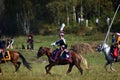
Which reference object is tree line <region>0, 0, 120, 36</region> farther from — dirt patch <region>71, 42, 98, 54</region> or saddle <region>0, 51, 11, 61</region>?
saddle <region>0, 51, 11, 61</region>

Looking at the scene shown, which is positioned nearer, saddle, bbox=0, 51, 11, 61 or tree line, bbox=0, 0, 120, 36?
saddle, bbox=0, 51, 11, 61

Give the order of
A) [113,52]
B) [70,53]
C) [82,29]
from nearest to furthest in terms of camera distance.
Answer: [70,53]
[113,52]
[82,29]

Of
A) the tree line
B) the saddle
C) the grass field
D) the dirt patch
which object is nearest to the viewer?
the grass field

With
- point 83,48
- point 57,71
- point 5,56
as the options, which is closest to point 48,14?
point 83,48

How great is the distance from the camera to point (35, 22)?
224 feet

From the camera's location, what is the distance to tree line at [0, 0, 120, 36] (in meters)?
64.4

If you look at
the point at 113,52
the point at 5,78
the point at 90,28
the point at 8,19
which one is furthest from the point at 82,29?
the point at 5,78

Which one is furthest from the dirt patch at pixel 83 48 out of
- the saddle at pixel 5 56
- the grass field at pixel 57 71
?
the saddle at pixel 5 56

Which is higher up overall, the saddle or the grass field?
the saddle

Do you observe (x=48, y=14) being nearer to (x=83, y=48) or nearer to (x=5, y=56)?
(x=83, y=48)

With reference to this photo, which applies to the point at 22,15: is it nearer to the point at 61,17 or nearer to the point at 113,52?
the point at 61,17

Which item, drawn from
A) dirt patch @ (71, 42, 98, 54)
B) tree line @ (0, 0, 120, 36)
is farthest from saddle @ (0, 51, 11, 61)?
tree line @ (0, 0, 120, 36)

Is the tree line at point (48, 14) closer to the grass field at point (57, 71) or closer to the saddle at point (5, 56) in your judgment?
the grass field at point (57, 71)

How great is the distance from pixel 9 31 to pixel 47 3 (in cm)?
754
